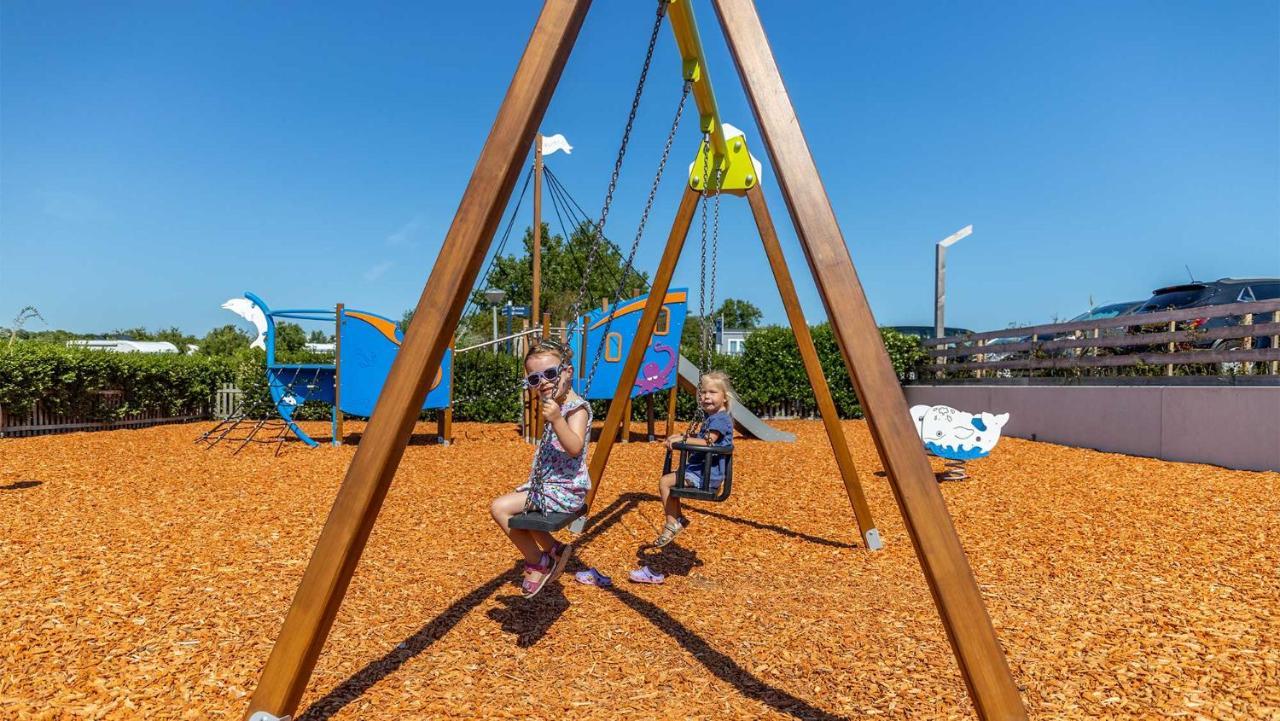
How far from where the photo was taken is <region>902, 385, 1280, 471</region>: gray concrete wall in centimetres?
720

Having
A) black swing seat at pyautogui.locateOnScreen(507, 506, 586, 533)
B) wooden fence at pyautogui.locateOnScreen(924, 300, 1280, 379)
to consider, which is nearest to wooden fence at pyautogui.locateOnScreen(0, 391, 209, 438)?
black swing seat at pyautogui.locateOnScreen(507, 506, 586, 533)

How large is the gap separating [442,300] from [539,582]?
1.58 m

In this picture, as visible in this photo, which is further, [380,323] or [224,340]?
[224,340]

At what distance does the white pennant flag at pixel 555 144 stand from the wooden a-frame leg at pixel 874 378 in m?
11.2

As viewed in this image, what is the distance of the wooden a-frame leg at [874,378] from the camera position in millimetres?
2104

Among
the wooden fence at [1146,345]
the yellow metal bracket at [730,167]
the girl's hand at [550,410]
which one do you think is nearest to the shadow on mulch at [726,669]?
the girl's hand at [550,410]

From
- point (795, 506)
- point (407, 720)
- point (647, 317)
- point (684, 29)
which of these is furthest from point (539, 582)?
point (795, 506)

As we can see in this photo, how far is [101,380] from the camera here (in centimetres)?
1173

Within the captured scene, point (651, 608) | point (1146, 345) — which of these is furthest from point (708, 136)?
point (1146, 345)

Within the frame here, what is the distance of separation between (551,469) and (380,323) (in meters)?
7.46

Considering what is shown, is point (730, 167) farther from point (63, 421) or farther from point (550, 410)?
point (63, 421)

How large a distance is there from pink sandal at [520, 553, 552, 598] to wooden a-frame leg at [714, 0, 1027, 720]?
1763mm

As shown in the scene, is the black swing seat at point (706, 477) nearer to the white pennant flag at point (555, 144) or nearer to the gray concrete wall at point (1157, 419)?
the gray concrete wall at point (1157, 419)

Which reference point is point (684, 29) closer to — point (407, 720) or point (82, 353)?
point (407, 720)
